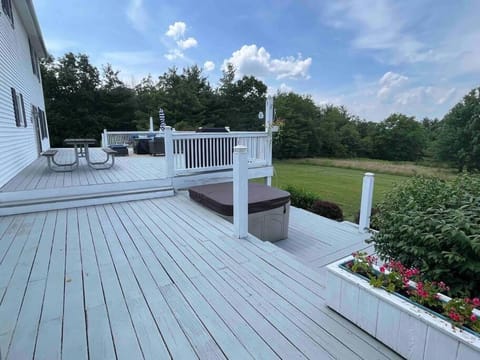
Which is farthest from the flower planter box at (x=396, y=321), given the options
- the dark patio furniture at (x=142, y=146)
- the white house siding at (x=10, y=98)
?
the dark patio furniture at (x=142, y=146)

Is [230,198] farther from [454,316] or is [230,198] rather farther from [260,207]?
[454,316]

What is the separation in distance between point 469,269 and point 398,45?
14.4 m

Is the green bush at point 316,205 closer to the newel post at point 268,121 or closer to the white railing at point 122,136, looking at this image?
the newel post at point 268,121

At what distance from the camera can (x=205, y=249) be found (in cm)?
285

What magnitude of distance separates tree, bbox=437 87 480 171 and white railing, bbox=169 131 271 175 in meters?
24.9

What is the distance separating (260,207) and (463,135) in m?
27.9

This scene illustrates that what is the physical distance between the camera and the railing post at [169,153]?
5.00m

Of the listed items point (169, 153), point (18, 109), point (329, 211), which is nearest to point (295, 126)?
point (329, 211)

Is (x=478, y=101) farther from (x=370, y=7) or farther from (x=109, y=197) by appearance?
(x=109, y=197)

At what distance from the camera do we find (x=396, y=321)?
1459 millimetres

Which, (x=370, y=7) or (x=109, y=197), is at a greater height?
(x=370, y=7)

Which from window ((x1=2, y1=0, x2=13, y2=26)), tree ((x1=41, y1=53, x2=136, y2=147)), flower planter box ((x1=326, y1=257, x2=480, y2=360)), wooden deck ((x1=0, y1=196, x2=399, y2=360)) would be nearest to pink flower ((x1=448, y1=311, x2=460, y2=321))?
flower planter box ((x1=326, y1=257, x2=480, y2=360))

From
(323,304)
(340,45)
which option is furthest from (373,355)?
(340,45)

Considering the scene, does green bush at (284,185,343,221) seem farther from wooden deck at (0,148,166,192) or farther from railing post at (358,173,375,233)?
wooden deck at (0,148,166,192)
